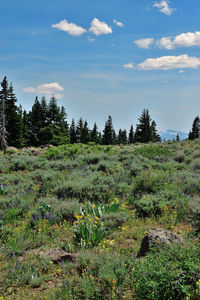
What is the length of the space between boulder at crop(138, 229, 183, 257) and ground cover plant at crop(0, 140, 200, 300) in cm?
14

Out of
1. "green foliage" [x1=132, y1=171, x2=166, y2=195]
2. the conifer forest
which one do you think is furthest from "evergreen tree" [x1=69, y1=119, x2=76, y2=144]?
"green foliage" [x1=132, y1=171, x2=166, y2=195]

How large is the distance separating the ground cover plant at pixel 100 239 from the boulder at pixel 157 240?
14 centimetres

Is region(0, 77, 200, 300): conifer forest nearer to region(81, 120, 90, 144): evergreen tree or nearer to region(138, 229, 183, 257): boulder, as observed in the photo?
region(138, 229, 183, 257): boulder

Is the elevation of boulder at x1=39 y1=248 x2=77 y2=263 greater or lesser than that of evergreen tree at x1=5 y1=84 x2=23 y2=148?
lesser

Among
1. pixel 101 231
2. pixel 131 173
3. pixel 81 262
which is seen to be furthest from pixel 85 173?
pixel 81 262

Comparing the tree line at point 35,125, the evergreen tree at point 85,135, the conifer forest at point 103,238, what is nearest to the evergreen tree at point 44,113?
the tree line at point 35,125

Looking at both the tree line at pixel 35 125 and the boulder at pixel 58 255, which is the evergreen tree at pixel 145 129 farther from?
the boulder at pixel 58 255

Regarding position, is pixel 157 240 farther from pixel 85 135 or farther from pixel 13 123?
pixel 85 135

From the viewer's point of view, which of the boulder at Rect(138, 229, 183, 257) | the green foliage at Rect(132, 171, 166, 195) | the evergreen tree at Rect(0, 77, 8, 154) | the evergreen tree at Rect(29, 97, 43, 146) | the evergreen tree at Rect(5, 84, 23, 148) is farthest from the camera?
the evergreen tree at Rect(29, 97, 43, 146)

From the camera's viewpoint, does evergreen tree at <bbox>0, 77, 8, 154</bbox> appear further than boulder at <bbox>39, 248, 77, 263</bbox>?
Yes

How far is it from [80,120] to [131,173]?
60.4m

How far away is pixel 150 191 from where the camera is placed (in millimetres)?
7582

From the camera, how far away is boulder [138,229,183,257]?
396cm

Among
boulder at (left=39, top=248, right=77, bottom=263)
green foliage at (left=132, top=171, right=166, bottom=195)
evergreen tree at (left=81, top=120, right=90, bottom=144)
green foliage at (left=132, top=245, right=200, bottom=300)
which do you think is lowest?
boulder at (left=39, top=248, right=77, bottom=263)
